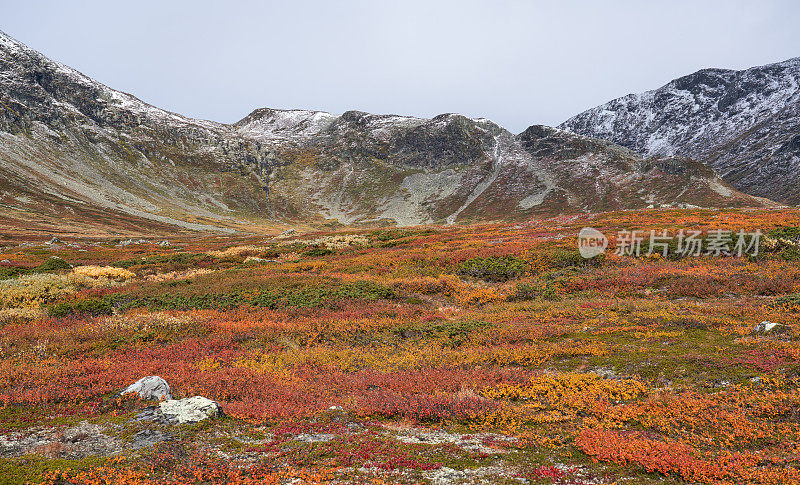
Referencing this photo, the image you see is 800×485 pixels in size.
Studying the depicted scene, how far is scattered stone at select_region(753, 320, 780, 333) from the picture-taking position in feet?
41.8

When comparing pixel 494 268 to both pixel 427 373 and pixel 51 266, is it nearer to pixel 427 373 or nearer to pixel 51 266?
pixel 427 373

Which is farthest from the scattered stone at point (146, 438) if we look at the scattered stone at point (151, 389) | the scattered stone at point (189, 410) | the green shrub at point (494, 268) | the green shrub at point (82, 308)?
the green shrub at point (494, 268)

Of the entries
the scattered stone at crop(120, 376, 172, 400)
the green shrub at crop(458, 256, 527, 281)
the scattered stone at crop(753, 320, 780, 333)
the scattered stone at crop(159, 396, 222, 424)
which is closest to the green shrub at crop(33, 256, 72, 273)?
the scattered stone at crop(120, 376, 172, 400)

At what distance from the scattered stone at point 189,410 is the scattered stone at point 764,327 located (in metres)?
17.0

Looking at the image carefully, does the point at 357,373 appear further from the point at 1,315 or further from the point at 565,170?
the point at 565,170

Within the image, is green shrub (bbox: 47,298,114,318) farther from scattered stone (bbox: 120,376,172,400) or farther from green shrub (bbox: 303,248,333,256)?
green shrub (bbox: 303,248,333,256)

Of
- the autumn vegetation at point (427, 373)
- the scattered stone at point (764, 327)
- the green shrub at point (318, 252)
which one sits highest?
the scattered stone at point (764, 327)

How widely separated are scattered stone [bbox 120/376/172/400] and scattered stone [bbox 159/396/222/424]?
88 centimetres

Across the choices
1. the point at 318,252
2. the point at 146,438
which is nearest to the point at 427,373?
the point at 146,438

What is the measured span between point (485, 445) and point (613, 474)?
227cm

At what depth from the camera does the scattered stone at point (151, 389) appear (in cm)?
971

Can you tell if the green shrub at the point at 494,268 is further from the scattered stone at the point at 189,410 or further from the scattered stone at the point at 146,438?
the scattered stone at the point at 146,438

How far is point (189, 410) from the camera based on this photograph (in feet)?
28.8

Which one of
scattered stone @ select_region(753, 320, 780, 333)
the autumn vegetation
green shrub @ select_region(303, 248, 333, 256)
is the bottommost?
green shrub @ select_region(303, 248, 333, 256)
